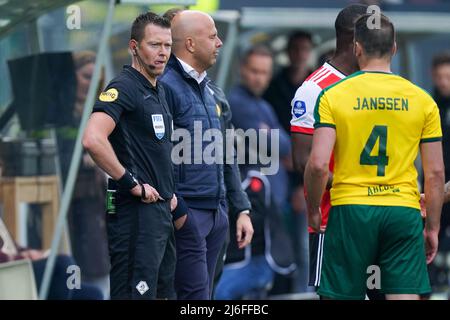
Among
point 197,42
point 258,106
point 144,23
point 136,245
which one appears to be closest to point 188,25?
point 197,42

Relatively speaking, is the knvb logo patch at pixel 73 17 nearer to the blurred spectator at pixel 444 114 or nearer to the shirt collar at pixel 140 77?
the shirt collar at pixel 140 77

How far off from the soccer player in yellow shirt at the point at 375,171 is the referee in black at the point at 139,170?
2.76 ft

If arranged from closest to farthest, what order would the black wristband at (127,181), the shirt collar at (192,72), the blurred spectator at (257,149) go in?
1. the black wristband at (127,181)
2. the shirt collar at (192,72)
3. the blurred spectator at (257,149)

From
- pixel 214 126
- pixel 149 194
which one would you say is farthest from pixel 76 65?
pixel 149 194

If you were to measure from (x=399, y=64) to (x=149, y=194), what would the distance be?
6762 millimetres

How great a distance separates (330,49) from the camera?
42.6 feet

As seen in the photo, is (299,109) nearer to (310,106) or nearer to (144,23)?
(310,106)

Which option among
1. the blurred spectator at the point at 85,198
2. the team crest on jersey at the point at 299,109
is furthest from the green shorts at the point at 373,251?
Answer: the blurred spectator at the point at 85,198

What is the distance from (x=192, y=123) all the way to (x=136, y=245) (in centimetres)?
87

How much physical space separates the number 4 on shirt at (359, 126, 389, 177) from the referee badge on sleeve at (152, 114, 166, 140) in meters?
1.08

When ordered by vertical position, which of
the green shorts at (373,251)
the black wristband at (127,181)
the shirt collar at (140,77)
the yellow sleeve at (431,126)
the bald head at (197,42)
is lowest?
the green shorts at (373,251)

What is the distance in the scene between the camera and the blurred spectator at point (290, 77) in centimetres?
1211

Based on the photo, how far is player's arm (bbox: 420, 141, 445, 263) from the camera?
6.88 meters

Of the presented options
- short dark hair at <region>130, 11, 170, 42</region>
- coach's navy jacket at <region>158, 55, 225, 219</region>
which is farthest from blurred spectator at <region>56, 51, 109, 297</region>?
short dark hair at <region>130, 11, 170, 42</region>
